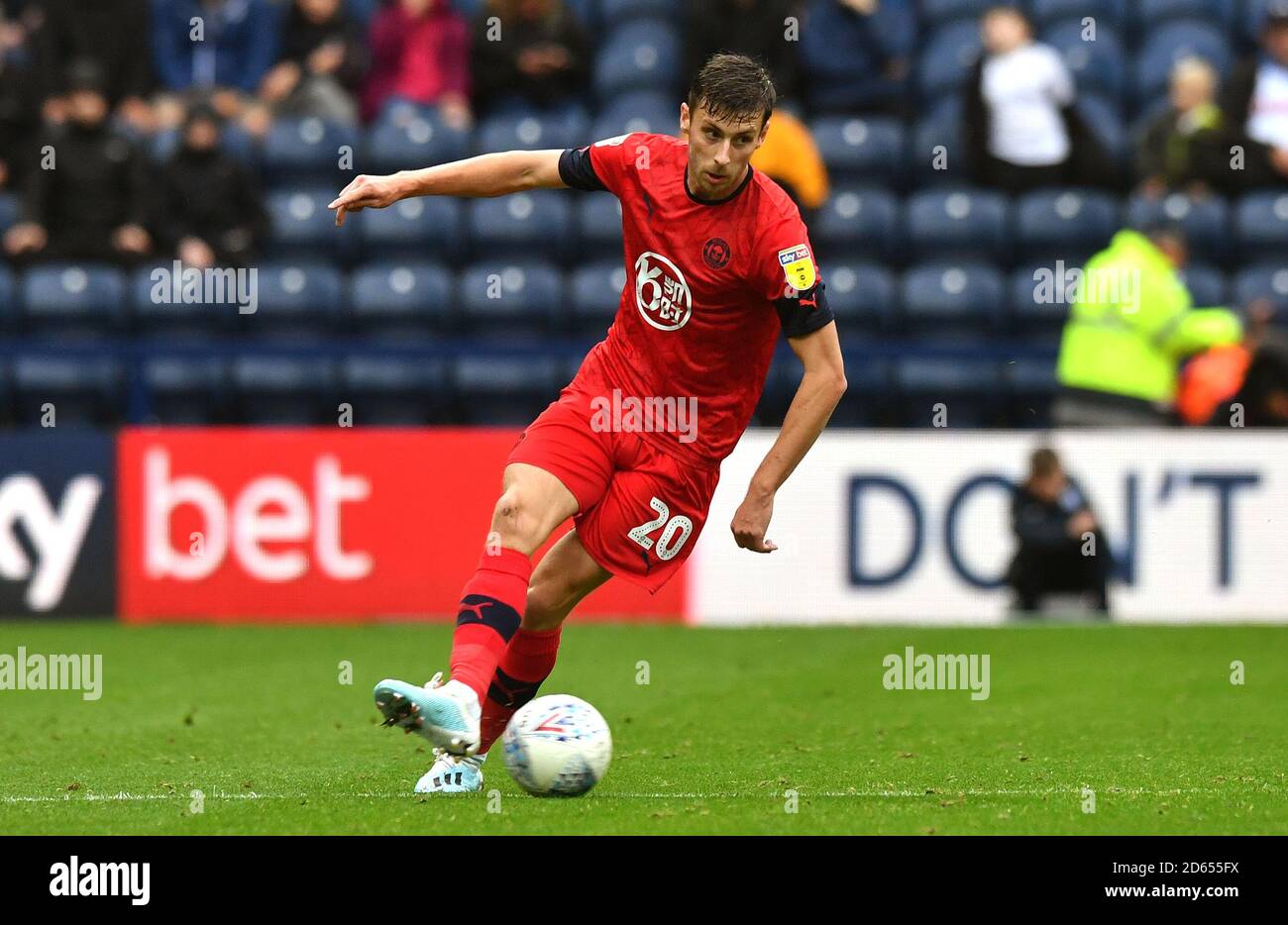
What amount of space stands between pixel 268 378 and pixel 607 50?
164 inches

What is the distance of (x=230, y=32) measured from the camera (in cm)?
1537

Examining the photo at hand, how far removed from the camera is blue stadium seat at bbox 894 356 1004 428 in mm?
13367

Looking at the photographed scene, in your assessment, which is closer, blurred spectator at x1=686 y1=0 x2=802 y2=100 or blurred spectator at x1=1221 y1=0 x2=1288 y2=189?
blurred spectator at x1=1221 y1=0 x2=1288 y2=189

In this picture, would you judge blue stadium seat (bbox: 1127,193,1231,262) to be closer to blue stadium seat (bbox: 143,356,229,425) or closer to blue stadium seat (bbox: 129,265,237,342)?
blue stadium seat (bbox: 129,265,237,342)

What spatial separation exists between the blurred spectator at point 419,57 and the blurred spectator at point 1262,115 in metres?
5.80

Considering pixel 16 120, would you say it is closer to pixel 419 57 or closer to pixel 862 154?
pixel 419 57

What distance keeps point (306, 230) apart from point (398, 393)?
172 cm

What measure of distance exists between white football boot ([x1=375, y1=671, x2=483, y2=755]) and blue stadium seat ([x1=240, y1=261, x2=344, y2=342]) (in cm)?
868

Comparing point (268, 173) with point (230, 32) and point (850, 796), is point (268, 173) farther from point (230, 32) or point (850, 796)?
point (850, 796)

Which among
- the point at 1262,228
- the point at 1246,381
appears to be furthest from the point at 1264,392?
the point at 1262,228

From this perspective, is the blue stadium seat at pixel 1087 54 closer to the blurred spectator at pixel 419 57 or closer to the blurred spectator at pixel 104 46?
the blurred spectator at pixel 419 57

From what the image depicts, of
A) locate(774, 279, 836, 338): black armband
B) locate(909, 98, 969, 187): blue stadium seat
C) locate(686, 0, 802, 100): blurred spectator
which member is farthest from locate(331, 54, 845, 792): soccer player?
locate(909, 98, 969, 187): blue stadium seat

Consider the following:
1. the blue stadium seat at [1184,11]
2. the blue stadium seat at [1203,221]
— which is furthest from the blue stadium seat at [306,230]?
the blue stadium seat at [1184,11]
